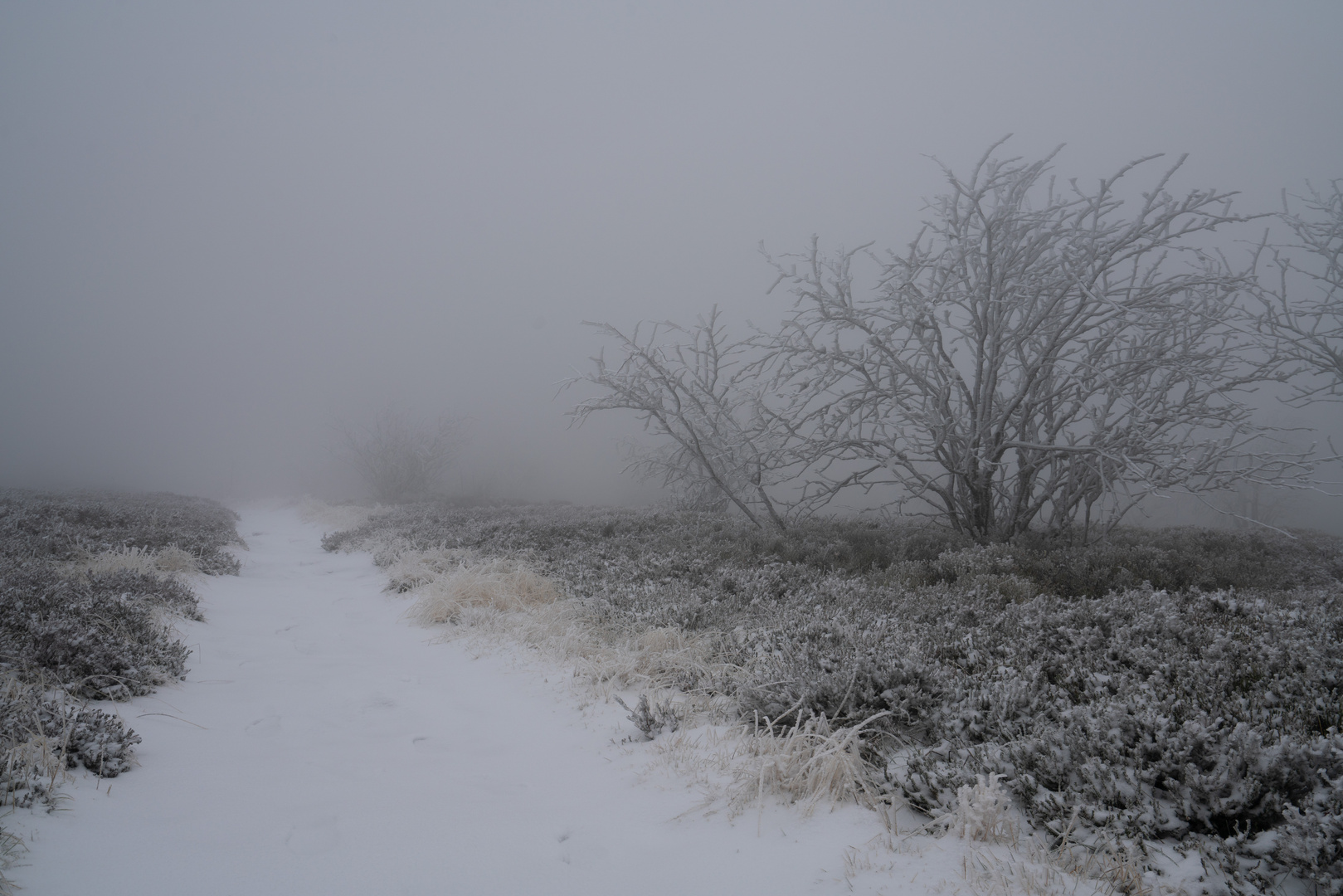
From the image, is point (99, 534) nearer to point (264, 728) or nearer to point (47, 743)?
point (264, 728)

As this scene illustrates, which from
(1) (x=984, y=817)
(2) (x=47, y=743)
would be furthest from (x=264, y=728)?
(1) (x=984, y=817)

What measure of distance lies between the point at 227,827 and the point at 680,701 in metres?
2.27

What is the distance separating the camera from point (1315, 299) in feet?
31.9

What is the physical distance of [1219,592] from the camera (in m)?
4.07

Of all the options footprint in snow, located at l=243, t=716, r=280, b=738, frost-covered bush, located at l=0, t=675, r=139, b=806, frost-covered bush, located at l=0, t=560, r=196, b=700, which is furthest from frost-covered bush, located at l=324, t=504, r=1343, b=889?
frost-covered bush, located at l=0, t=560, r=196, b=700

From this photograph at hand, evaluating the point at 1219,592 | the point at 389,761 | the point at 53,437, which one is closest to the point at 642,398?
the point at 389,761

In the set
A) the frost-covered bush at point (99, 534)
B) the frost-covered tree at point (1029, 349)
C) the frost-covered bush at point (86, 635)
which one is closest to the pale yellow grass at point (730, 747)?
the frost-covered bush at point (86, 635)

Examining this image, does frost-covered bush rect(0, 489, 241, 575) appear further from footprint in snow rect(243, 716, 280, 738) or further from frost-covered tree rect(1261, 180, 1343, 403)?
frost-covered tree rect(1261, 180, 1343, 403)

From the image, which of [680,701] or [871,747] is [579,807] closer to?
[680,701]

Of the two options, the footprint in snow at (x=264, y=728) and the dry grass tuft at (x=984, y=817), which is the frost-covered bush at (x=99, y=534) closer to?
the footprint in snow at (x=264, y=728)

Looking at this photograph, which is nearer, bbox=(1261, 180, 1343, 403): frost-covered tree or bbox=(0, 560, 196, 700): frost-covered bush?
bbox=(0, 560, 196, 700): frost-covered bush

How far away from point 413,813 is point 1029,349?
887cm

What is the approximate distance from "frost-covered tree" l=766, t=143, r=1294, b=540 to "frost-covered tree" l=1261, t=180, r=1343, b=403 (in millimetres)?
2326

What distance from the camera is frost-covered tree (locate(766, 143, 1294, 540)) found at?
6168mm
